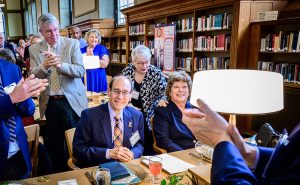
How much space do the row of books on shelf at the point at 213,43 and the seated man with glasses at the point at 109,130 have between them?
2.60 metres

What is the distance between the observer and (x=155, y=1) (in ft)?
18.3

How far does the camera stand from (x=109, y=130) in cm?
206

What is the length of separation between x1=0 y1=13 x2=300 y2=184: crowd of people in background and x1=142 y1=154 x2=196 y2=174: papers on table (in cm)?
24

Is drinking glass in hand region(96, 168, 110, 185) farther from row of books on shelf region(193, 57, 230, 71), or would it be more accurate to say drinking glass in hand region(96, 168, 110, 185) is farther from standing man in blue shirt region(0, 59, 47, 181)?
row of books on shelf region(193, 57, 230, 71)

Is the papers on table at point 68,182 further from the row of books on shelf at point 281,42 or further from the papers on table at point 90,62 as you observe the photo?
the row of books on shelf at point 281,42

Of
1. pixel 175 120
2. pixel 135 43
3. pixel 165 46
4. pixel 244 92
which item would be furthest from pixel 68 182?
pixel 135 43

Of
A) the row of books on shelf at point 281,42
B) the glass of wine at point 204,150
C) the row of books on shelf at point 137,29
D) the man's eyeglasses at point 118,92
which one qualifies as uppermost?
the row of books on shelf at point 137,29

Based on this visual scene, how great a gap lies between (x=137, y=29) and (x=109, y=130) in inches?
201

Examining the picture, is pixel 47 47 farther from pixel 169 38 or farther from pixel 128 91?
pixel 169 38

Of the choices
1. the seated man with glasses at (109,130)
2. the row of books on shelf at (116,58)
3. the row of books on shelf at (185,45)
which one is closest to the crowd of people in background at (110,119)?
the seated man with glasses at (109,130)

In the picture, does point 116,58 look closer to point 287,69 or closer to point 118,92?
point 287,69

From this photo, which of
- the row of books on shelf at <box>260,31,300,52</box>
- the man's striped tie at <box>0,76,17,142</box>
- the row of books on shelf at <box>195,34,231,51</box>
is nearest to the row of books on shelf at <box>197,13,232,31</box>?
the row of books on shelf at <box>195,34,231,51</box>

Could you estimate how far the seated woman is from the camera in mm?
2502

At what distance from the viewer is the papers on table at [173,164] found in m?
1.66
